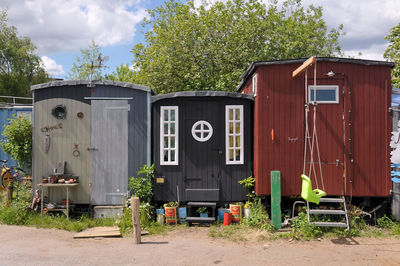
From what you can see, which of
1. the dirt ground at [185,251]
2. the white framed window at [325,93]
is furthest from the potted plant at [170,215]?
the white framed window at [325,93]

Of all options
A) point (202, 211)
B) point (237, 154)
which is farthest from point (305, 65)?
point (202, 211)

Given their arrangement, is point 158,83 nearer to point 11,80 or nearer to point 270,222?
point 270,222

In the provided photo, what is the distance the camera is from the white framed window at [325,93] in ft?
26.3

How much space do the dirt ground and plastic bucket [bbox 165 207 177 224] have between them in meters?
0.65

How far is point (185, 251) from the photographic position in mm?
6324

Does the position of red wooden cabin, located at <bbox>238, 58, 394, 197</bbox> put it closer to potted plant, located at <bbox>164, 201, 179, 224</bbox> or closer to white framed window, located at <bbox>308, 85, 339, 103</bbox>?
white framed window, located at <bbox>308, 85, 339, 103</bbox>

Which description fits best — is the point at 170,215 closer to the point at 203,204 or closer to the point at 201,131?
the point at 203,204

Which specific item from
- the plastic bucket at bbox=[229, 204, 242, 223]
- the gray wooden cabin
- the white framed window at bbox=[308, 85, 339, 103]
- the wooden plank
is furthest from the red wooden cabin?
the gray wooden cabin

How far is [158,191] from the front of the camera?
8.48 meters

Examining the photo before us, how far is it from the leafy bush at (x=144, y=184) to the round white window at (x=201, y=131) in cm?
133

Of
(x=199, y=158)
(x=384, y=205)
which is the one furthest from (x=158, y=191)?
(x=384, y=205)

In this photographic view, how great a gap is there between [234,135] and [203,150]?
2.76 ft

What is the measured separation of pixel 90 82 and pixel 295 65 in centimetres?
505

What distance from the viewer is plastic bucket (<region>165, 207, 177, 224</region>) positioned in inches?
320
